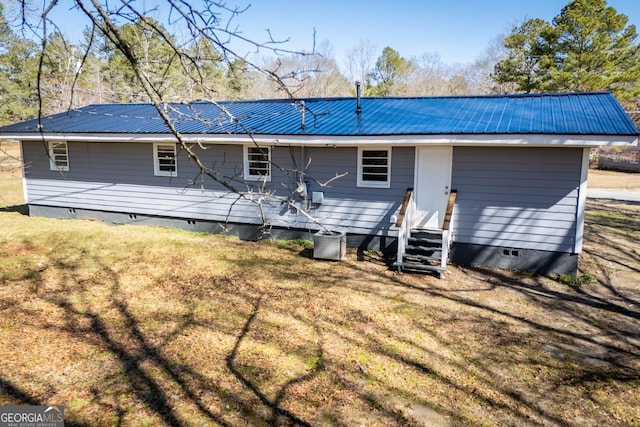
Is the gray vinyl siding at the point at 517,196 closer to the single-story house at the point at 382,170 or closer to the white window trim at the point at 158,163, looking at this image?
the single-story house at the point at 382,170

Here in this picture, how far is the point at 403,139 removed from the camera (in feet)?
29.0

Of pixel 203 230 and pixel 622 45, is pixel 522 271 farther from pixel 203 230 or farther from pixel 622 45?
pixel 622 45

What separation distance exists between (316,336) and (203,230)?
653cm

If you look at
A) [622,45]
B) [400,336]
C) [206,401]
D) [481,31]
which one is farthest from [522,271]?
[481,31]

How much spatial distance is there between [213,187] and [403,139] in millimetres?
5064

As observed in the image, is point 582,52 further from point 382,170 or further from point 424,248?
point 424,248

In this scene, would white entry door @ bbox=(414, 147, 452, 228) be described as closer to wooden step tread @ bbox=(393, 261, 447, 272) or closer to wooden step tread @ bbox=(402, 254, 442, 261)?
wooden step tread @ bbox=(402, 254, 442, 261)

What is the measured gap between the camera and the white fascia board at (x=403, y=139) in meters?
7.59

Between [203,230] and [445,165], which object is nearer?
[445,165]

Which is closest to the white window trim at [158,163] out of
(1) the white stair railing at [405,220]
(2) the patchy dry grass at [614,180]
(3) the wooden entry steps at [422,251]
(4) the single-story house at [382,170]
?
(4) the single-story house at [382,170]

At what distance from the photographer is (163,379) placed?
4.75 meters

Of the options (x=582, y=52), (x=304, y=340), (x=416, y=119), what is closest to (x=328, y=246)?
(x=416, y=119)

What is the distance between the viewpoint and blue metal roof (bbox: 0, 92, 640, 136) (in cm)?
834

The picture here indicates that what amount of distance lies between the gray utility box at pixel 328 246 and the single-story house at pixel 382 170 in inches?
33.3
